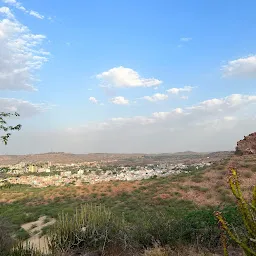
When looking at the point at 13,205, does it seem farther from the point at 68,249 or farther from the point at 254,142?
the point at 254,142

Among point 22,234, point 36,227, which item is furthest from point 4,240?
point 36,227

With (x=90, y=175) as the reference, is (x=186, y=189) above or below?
above

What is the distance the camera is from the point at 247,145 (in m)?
30.5

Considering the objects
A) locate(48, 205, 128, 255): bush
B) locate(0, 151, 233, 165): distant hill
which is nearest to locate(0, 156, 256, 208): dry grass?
locate(48, 205, 128, 255): bush

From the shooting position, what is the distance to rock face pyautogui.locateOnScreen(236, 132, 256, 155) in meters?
29.8

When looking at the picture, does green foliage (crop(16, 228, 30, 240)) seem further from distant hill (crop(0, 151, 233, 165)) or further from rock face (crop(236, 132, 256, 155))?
distant hill (crop(0, 151, 233, 165))

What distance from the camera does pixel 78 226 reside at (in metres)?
8.38

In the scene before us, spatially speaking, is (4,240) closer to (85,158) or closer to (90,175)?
(90,175)

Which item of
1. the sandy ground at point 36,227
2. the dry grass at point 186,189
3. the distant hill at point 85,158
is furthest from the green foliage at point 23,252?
the distant hill at point 85,158

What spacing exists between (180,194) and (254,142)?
12583 millimetres

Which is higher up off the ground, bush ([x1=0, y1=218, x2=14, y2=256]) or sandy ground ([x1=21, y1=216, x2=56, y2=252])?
bush ([x1=0, y1=218, x2=14, y2=256])

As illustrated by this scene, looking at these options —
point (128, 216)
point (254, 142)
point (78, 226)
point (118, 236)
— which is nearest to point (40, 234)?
point (128, 216)

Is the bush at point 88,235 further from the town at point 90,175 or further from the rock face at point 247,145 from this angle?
the rock face at point 247,145

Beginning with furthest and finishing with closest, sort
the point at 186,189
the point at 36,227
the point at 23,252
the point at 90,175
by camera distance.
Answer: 1. the point at 90,175
2. the point at 186,189
3. the point at 36,227
4. the point at 23,252
